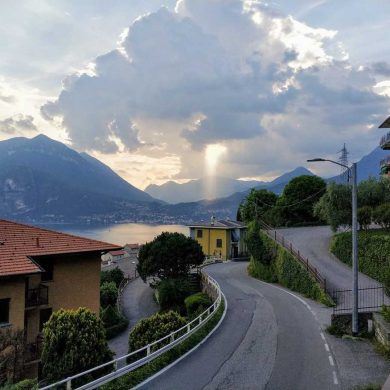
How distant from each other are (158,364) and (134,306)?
113 feet

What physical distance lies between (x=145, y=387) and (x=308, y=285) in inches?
847

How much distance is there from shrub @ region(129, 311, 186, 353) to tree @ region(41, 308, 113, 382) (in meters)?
1.84

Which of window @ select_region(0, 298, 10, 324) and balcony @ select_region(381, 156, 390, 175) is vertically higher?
balcony @ select_region(381, 156, 390, 175)

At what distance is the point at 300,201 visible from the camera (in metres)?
71.4

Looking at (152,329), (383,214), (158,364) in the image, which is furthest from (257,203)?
(158,364)

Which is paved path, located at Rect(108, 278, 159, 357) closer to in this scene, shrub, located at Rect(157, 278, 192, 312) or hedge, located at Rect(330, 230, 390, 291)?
shrub, located at Rect(157, 278, 192, 312)

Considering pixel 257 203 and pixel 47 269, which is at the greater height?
pixel 257 203

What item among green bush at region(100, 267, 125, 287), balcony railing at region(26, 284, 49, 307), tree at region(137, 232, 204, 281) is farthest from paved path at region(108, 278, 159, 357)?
balcony railing at region(26, 284, 49, 307)

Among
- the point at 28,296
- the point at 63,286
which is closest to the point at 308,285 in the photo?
the point at 63,286

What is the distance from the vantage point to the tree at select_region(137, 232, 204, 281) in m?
45.9

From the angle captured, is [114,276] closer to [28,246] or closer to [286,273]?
[286,273]

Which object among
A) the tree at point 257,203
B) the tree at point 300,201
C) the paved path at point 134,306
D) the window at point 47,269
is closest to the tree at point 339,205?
the paved path at point 134,306

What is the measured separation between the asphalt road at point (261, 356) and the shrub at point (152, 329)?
1.67 meters

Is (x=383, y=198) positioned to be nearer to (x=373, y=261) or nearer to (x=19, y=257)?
(x=373, y=261)
